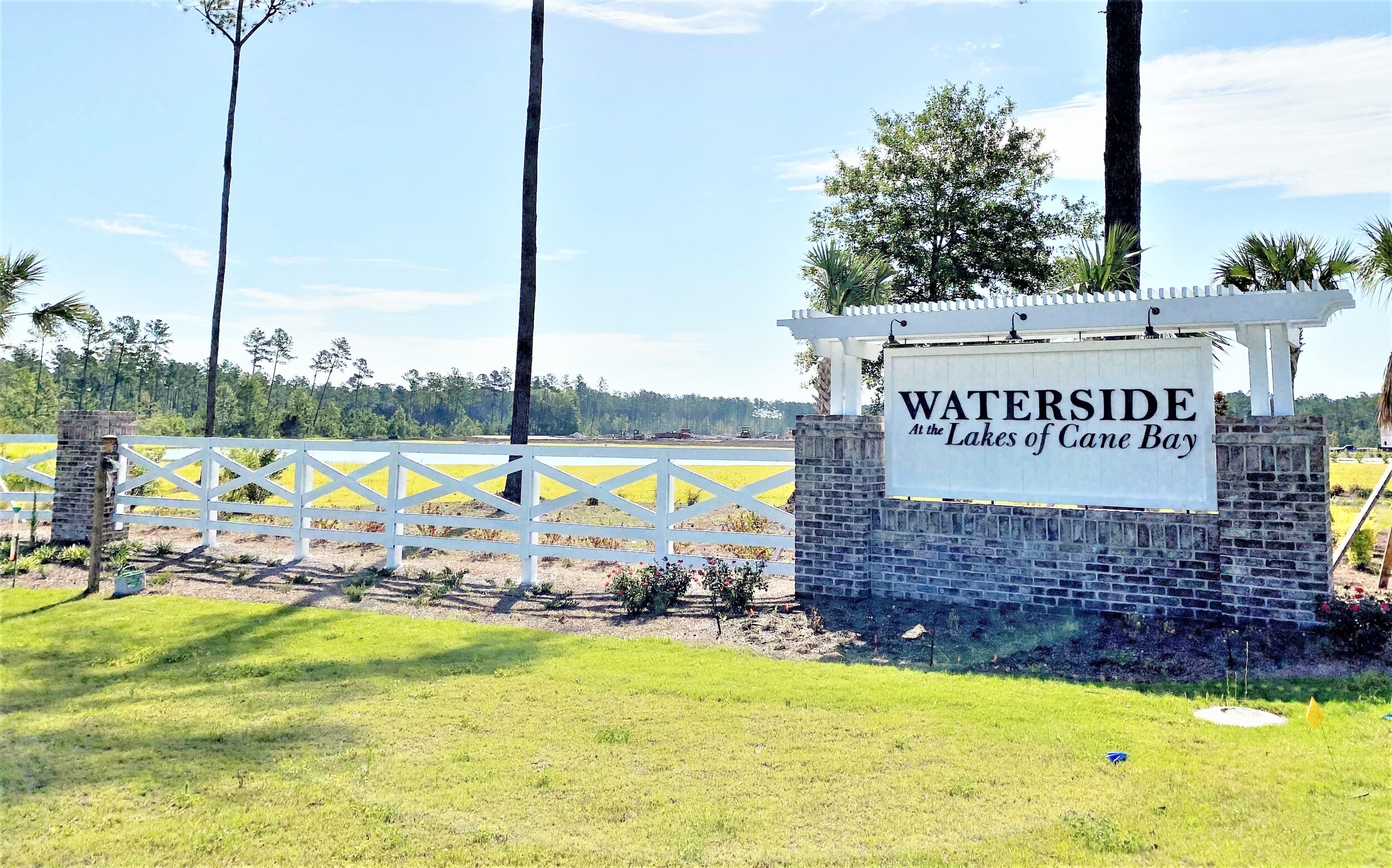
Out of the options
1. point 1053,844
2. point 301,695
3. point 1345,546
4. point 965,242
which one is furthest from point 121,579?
point 965,242

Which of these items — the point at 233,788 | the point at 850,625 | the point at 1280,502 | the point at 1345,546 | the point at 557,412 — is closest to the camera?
the point at 233,788

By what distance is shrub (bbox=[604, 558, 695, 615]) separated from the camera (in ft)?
30.9

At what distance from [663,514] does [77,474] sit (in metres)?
10.8

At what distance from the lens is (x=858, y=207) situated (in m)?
18.7

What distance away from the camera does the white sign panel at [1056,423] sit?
8.24m

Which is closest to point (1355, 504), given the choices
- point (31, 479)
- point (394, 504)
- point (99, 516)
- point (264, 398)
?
point (394, 504)

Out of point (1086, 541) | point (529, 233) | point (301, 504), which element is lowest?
point (301, 504)

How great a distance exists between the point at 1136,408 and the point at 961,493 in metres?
1.94

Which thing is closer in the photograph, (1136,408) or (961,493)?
(1136,408)

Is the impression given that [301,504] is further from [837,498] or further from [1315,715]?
[1315,715]

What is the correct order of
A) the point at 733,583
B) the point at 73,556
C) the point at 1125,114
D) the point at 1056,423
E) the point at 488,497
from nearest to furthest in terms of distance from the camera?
the point at 1056,423 < the point at 733,583 < the point at 488,497 < the point at 73,556 < the point at 1125,114

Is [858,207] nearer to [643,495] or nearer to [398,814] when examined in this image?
[643,495]

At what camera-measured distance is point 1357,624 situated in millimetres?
7176

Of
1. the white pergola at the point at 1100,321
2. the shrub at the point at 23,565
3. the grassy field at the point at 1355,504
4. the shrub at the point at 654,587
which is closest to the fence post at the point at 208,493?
the shrub at the point at 23,565
